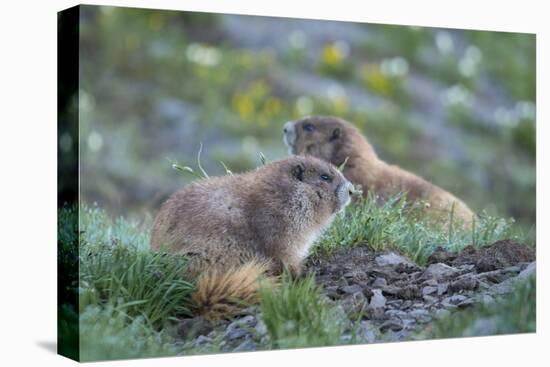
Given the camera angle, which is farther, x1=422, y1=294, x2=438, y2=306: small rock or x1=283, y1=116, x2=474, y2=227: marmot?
x1=283, y1=116, x2=474, y2=227: marmot

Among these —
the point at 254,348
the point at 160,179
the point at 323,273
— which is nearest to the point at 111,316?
the point at 254,348

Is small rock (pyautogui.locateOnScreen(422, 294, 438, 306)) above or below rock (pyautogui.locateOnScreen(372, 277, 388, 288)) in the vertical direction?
below

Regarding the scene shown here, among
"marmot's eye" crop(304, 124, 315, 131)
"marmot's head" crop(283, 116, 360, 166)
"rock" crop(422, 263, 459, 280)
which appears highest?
"marmot's eye" crop(304, 124, 315, 131)

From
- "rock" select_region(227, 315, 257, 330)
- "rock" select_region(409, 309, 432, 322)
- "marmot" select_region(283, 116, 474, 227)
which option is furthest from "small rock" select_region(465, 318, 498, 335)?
"rock" select_region(227, 315, 257, 330)

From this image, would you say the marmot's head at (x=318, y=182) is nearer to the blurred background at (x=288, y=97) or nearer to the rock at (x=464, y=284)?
the rock at (x=464, y=284)

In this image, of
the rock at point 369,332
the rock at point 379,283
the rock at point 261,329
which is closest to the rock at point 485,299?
the rock at point 379,283

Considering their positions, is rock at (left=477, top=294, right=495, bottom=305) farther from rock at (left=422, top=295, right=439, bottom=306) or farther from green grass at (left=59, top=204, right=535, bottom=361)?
green grass at (left=59, top=204, right=535, bottom=361)

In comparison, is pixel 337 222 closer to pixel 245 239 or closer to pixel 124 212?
pixel 245 239

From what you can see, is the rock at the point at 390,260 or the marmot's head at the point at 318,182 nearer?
the marmot's head at the point at 318,182
